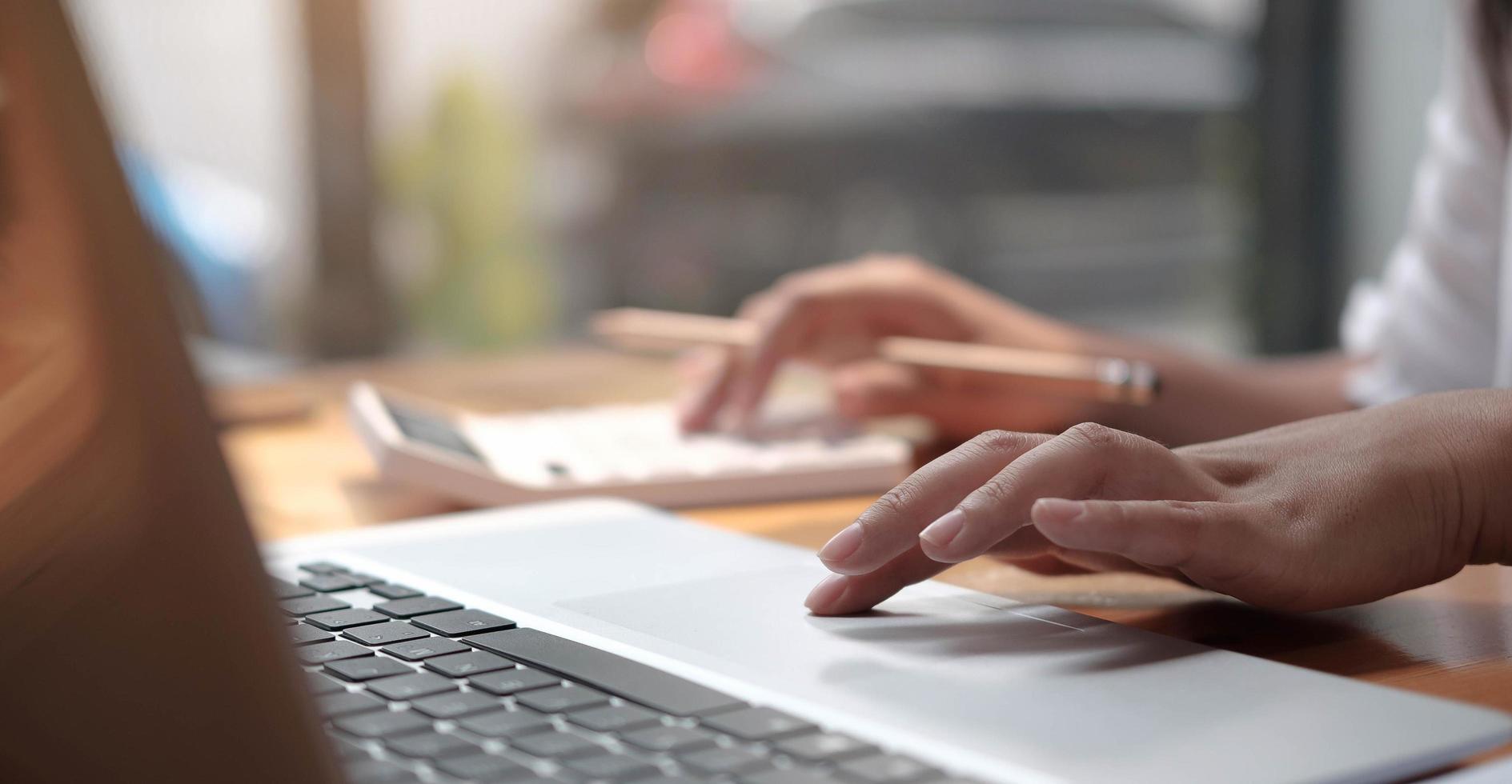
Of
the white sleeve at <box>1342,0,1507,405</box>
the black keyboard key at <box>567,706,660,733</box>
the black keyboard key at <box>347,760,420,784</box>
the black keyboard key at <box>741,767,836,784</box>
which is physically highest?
the white sleeve at <box>1342,0,1507,405</box>

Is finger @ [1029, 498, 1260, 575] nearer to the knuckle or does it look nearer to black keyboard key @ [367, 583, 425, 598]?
the knuckle

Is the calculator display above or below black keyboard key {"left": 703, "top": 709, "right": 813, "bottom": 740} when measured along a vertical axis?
above

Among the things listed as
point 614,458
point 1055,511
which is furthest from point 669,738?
point 614,458

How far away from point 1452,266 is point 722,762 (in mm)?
825

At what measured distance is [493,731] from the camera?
30cm

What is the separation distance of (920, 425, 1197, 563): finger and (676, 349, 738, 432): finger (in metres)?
0.46

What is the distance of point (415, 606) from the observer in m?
0.42

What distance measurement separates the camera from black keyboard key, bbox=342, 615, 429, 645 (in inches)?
15.1

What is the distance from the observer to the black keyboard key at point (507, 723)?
11.9 inches

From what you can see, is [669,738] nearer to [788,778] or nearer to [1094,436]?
[788,778]

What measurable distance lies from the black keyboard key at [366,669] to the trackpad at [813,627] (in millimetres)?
72

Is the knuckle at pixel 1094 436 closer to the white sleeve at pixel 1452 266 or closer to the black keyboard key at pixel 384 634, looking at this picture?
the black keyboard key at pixel 384 634

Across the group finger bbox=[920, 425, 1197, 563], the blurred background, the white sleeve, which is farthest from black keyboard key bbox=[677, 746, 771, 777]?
the blurred background

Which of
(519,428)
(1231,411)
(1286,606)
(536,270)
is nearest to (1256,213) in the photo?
(536,270)
